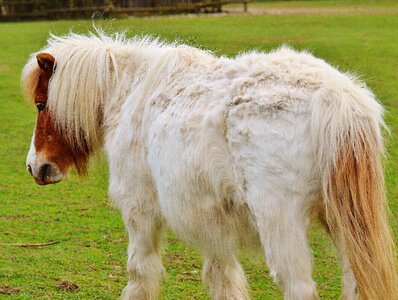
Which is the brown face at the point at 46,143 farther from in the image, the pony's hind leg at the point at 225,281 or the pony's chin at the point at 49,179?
the pony's hind leg at the point at 225,281

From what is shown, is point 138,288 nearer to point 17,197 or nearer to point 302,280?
point 302,280

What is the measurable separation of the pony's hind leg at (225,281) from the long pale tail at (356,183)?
135 centimetres

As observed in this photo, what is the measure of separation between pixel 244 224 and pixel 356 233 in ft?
2.17

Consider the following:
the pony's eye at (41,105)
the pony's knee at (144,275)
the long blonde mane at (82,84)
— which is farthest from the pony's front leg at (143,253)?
the pony's eye at (41,105)

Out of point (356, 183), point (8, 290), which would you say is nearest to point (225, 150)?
point (356, 183)

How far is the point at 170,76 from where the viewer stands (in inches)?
193

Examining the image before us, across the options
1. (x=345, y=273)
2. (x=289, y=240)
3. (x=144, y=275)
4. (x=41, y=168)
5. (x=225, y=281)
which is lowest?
(x=225, y=281)

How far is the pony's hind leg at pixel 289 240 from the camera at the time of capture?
3.97 meters

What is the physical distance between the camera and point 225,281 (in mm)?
5176

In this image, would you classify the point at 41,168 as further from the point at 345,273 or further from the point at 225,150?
the point at 345,273

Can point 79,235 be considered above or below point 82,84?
below

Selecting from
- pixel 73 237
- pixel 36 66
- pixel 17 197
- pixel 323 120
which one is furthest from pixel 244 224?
pixel 17 197

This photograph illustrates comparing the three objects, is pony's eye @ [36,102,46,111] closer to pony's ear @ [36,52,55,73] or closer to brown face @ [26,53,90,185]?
brown face @ [26,53,90,185]

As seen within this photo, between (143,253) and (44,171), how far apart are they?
953mm
